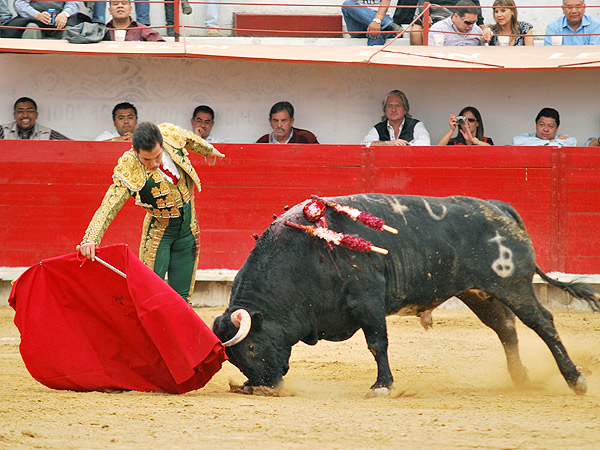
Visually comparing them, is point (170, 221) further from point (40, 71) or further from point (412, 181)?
point (40, 71)

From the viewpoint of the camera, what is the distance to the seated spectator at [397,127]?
764 centimetres

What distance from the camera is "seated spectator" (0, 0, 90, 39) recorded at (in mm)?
8164

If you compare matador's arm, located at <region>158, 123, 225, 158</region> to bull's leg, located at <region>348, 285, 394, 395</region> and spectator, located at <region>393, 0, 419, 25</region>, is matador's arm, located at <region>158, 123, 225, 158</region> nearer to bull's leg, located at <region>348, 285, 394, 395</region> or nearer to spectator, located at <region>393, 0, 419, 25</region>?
bull's leg, located at <region>348, 285, 394, 395</region>

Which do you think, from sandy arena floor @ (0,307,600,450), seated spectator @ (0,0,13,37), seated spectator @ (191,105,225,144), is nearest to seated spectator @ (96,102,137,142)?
seated spectator @ (191,105,225,144)

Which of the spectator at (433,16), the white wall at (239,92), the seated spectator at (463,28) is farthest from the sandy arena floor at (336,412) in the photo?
the spectator at (433,16)

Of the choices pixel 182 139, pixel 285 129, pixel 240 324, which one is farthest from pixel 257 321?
pixel 285 129

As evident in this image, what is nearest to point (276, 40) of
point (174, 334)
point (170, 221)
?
point (170, 221)

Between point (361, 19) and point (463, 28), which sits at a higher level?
point (361, 19)

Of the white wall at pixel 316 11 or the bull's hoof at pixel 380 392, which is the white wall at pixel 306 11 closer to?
the white wall at pixel 316 11

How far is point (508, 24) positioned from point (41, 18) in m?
4.38

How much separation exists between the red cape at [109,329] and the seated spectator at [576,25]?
18.2 feet

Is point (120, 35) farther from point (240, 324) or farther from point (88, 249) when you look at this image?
point (240, 324)

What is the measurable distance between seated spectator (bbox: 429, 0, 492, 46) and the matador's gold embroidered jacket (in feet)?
13.6

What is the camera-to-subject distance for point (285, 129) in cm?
776
